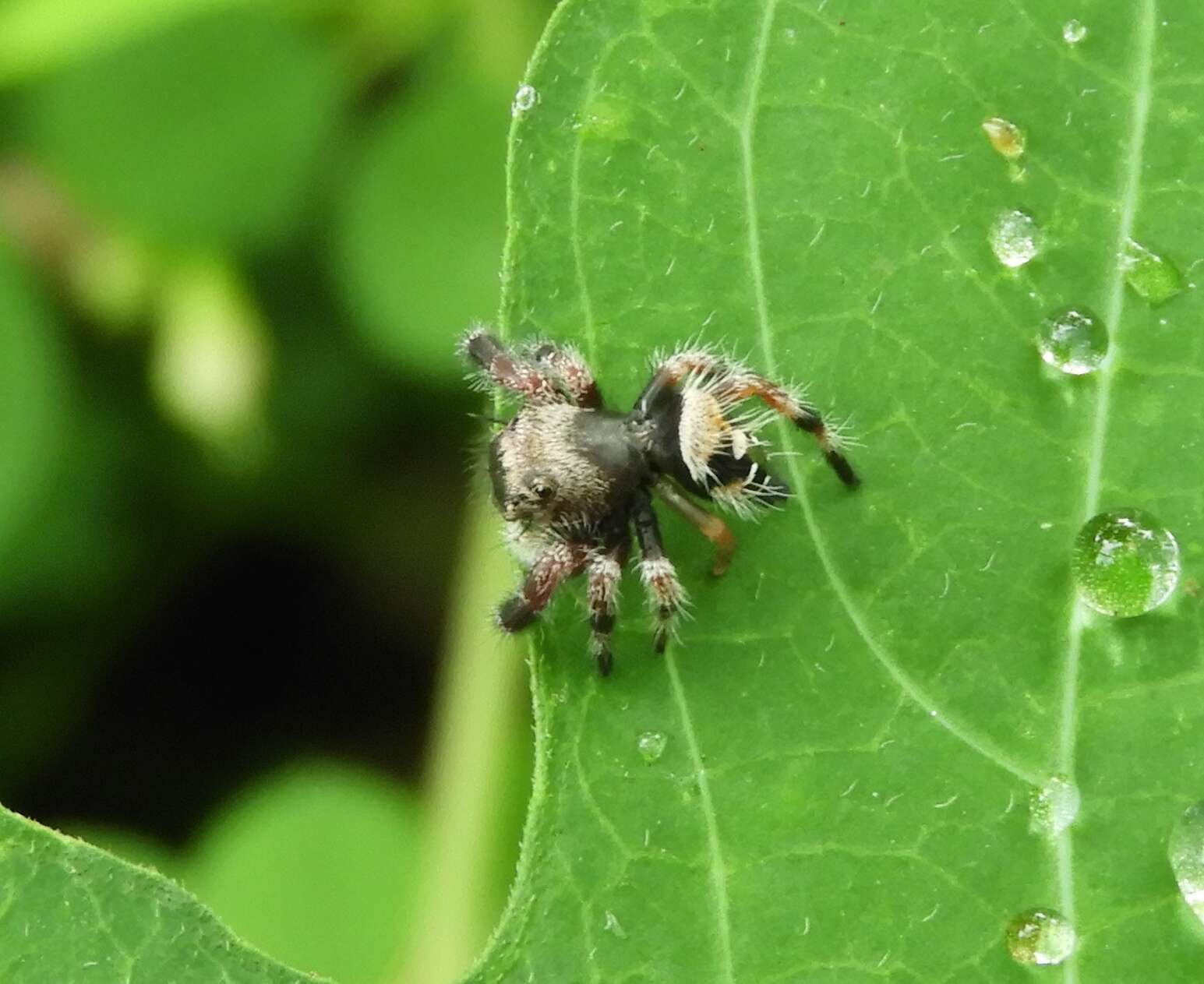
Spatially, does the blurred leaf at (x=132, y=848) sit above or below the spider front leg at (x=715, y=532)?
below

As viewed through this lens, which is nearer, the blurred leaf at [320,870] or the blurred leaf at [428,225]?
the blurred leaf at [320,870]

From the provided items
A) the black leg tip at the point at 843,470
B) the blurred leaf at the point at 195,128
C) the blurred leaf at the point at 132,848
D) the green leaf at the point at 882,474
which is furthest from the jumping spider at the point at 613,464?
the blurred leaf at the point at 132,848

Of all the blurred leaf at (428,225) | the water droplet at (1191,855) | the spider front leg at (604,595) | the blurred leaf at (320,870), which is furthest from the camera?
the blurred leaf at (428,225)

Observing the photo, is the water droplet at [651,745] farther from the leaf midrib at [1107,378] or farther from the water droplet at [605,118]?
the water droplet at [605,118]

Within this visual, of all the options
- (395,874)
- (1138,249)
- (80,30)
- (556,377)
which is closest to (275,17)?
(80,30)

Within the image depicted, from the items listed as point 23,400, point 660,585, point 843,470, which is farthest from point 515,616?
point 23,400

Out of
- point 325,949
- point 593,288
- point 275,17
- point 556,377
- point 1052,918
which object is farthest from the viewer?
point 275,17

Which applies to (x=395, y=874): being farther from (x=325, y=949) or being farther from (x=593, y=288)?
(x=593, y=288)

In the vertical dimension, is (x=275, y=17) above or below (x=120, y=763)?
above
